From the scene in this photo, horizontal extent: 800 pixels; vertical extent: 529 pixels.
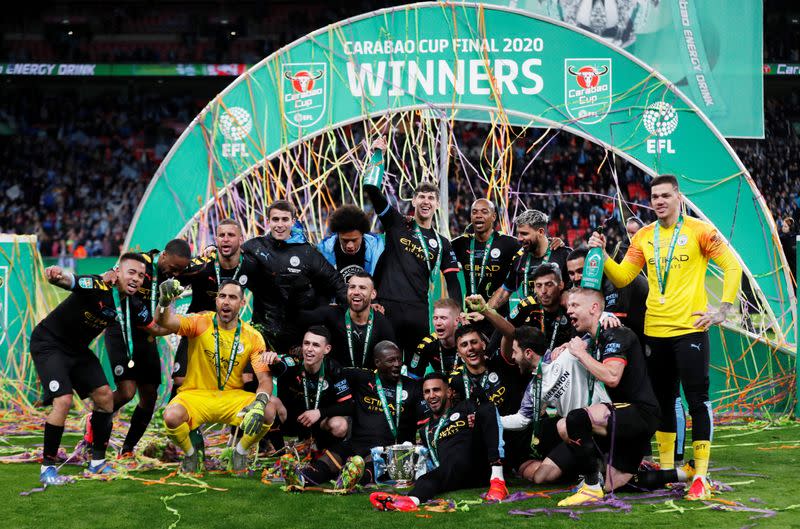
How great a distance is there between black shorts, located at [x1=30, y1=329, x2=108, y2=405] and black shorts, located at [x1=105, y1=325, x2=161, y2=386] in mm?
449

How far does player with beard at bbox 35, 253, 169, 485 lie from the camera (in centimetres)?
657

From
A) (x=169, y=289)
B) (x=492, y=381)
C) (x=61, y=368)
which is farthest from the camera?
(x=61, y=368)

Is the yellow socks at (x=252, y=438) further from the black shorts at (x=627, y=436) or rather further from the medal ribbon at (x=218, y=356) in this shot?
the black shorts at (x=627, y=436)

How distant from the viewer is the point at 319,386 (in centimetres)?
664

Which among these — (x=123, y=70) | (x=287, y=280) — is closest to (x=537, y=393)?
(x=287, y=280)

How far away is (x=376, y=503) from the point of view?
5.36 metres

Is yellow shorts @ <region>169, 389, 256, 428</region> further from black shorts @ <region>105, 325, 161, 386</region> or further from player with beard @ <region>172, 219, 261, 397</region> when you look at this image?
black shorts @ <region>105, 325, 161, 386</region>

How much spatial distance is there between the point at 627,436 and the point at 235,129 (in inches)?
213

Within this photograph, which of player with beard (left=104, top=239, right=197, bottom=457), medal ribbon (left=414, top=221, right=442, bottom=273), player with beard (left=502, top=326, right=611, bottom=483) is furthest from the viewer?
medal ribbon (left=414, top=221, right=442, bottom=273)

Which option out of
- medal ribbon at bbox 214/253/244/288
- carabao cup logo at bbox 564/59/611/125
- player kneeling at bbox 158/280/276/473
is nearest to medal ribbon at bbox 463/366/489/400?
player kneeling at bbox 158/280/276/473

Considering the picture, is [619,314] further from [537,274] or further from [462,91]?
[462,91]

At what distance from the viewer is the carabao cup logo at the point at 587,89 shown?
8914mm

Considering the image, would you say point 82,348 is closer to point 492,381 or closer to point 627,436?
point 492,381

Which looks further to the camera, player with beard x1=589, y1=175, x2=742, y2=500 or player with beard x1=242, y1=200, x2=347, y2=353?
player with beard x1=242, y1=200, x2=347, y2=353
